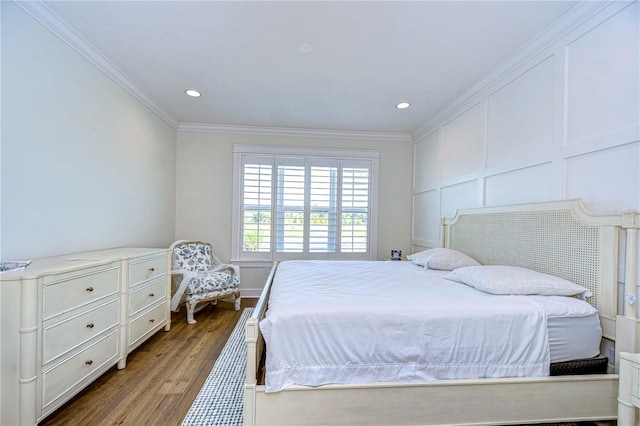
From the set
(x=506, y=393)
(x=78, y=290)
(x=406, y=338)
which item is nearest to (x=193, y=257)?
(x=78, y=290)

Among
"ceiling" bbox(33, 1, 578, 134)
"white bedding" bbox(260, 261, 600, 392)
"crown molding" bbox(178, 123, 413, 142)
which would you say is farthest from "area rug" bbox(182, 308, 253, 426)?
"crown molding" bbox(178, 123, 413, 142)

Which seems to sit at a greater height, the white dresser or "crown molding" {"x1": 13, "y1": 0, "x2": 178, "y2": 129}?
"crown molding" {"x1": 13, "y1": 0, "x2": 178, "y2": 129}

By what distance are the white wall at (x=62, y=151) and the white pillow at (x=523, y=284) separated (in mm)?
3096

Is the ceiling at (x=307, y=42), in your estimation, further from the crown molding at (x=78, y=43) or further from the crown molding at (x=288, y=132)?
the crown molding at (x=288, y=132)

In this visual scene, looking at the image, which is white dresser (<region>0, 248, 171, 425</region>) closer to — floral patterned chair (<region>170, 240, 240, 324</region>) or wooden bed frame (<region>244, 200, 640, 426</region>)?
floral patterned chair (<region>170, 240, 240, 324</region>)

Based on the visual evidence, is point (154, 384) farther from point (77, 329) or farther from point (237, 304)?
point (237, 304)

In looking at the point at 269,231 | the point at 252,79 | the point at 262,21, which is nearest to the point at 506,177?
the point at 262,21

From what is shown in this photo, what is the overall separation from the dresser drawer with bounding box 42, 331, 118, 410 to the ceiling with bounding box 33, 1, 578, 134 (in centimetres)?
233

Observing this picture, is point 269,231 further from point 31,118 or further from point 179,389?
point 31,118

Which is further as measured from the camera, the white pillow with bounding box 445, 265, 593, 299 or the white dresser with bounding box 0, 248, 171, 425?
the white pillow with bounding box 445, 265, 593, 299

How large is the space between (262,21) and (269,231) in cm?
293

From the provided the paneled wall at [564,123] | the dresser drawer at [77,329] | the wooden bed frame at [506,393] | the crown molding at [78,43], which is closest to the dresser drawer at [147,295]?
the dresser drawer at [77,329]

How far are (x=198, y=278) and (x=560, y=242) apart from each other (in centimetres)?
345

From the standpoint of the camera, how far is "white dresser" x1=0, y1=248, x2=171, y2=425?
1414mm
